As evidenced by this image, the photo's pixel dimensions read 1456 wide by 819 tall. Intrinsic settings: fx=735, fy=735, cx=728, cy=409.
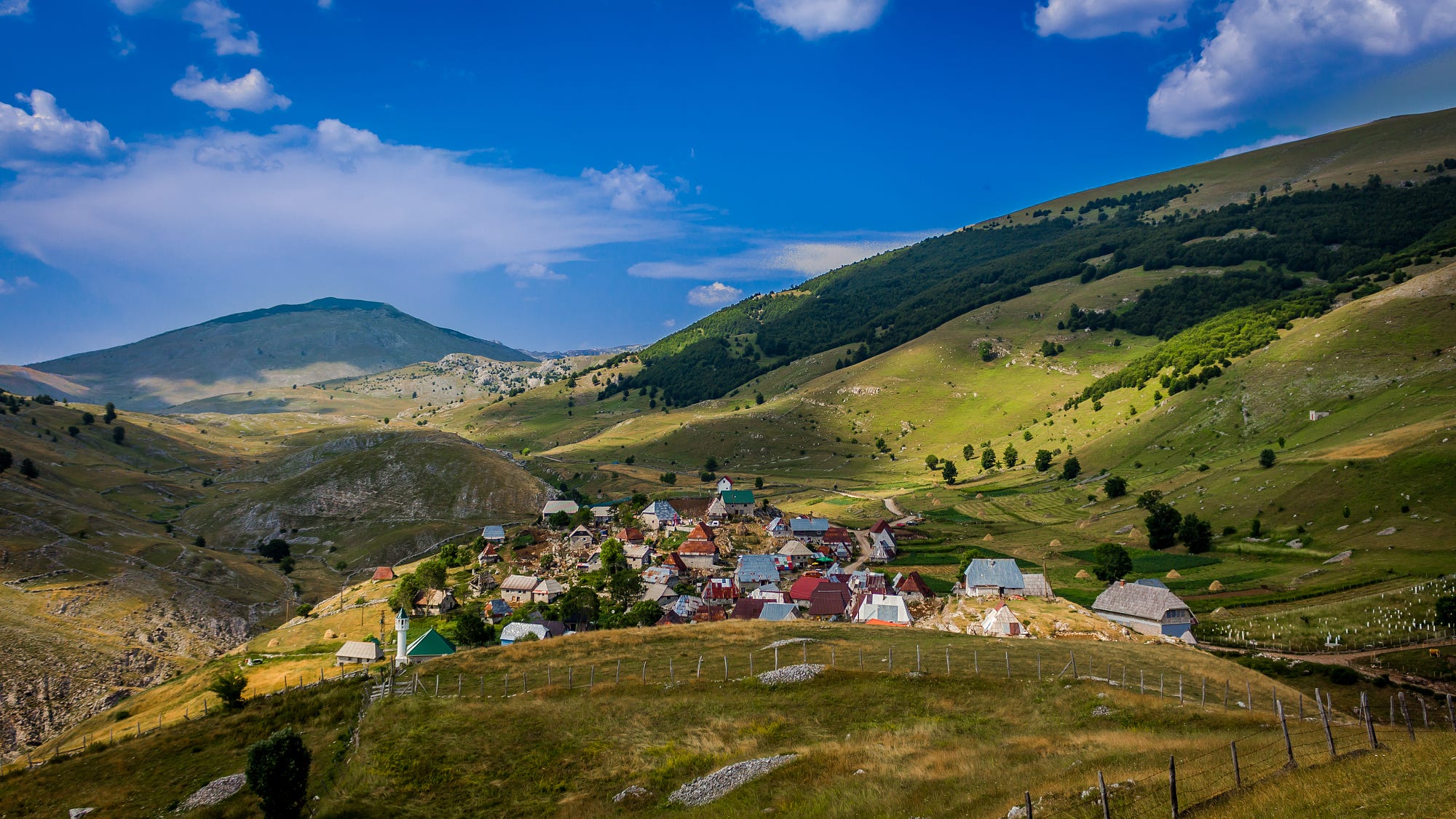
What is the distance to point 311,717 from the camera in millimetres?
38594

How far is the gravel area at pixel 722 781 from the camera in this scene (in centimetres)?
2458

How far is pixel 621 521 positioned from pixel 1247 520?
88275 millimetres

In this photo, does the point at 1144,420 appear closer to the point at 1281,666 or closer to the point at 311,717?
the point at 1281,666

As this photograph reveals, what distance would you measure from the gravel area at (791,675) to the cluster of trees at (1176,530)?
73400mm

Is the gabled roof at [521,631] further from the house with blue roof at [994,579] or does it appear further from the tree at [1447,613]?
the tree at [1447,613]

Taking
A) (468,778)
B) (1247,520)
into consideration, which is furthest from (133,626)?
(1247,520)

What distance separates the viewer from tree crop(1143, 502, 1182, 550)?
94875 mm

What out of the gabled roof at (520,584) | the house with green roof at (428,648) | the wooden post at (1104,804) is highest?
the wooden post at (1104,804)

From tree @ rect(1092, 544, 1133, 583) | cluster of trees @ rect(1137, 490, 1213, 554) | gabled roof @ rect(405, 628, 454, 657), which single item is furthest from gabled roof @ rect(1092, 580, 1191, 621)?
gabled roof @ rect(405, 628, 454, 657)

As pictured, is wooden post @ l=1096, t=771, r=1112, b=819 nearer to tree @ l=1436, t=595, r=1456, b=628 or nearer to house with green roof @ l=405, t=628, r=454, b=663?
house with green roof @ l=405, t=628, r=454, b=663

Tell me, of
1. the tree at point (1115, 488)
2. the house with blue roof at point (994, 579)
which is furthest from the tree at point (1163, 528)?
the house with blue roof at point (994, 579)

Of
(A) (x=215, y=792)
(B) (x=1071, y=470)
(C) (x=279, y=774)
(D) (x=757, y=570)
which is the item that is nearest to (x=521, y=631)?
(D) (x=757, y=570)

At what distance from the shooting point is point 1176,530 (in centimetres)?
9488

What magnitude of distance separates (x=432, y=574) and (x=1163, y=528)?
95.6 metres
